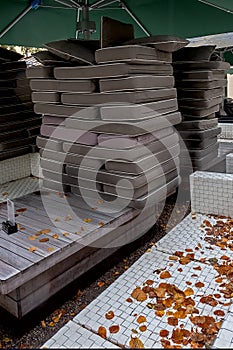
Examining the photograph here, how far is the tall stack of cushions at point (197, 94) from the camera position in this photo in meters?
4.12

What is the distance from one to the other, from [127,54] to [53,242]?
1.67 m

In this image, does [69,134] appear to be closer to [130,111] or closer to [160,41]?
[130,111]

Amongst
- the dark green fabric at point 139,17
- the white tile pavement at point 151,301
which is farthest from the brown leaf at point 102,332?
the dark green fabric at point 139,17

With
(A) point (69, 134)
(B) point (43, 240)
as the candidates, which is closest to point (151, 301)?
(B) point (43, 240)

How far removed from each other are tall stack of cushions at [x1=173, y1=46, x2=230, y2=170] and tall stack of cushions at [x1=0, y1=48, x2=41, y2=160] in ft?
6.76

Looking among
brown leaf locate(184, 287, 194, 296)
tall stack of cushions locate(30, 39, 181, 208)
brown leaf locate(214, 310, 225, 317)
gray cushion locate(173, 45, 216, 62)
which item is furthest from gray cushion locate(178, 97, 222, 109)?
brown leaf locate(214, 310, 225, 317)

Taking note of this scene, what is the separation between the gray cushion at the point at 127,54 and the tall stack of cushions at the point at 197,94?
1.13 meters

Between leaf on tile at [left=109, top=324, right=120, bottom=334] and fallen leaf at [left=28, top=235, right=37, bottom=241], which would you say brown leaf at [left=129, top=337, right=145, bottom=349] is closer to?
leaf on tile at [left=109, top=324, right=120, bottom=334]

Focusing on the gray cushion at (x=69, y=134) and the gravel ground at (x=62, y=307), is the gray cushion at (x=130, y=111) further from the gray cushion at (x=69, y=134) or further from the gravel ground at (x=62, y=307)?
the gravel ground at (x=62, y=307)

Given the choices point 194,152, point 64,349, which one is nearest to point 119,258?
point 64,349

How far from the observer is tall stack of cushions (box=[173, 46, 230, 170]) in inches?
162

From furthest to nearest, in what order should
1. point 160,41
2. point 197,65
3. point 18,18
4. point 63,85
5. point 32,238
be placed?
point 18,18
point 197,65
point 63,85
point 160,41
point 32,238

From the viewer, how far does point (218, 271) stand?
2484mm

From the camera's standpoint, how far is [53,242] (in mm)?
2514
